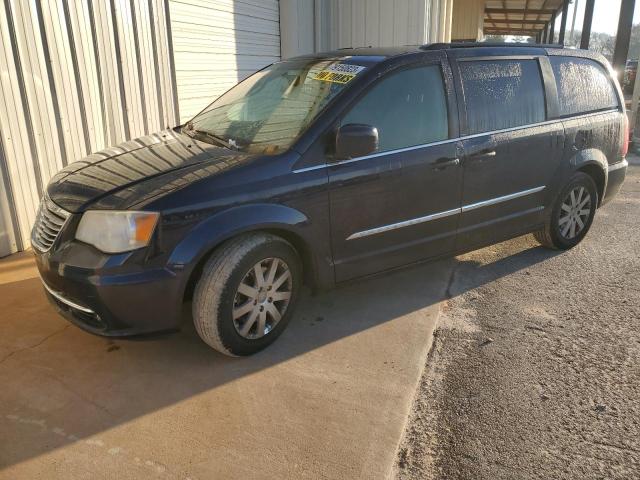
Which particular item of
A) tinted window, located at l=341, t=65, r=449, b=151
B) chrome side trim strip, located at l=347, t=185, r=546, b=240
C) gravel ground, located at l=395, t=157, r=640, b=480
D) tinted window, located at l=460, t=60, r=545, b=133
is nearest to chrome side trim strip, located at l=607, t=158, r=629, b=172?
gravel ground, located at l=395, t=157, r=640, b=480

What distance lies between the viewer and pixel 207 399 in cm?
292

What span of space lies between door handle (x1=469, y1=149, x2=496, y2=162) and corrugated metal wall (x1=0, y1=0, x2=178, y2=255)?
3669mm

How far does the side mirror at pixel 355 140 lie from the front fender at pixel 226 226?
18.8 inches

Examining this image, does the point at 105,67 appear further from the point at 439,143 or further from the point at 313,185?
the point at 439,143

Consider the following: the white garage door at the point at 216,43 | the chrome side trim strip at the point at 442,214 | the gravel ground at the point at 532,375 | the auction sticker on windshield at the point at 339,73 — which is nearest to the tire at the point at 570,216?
the gravel ground at the point at 532,375

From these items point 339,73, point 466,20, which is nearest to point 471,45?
point 339,73

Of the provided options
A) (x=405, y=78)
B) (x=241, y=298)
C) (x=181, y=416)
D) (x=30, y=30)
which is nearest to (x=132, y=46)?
(x=30, y=30)

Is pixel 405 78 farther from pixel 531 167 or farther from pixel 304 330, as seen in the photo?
pixel 304 330

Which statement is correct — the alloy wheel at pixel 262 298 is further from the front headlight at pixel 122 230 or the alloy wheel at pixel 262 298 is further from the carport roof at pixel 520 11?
the carport roof at pixel 520 11

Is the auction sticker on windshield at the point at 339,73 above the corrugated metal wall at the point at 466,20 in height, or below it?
below

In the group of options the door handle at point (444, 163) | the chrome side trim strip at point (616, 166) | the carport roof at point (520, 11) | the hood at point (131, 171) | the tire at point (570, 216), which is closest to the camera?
the hood at point (131, 171)

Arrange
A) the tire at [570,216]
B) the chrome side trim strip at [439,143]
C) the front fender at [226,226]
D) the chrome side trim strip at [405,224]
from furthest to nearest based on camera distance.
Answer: the tire at [570,216], the chrome side trim strip at [405,224], the chrome side trim strip at [439,143], the front fender at [226,226]

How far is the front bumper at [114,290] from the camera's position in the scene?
283 cm

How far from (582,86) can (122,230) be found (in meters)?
4.08
